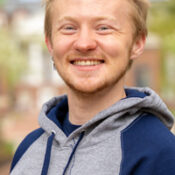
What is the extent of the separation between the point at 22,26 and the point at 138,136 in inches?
517

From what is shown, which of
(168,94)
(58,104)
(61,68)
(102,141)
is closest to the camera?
(102,141)

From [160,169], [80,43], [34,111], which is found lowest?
[34,111]

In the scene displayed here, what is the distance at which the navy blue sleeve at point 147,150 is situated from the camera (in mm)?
1436

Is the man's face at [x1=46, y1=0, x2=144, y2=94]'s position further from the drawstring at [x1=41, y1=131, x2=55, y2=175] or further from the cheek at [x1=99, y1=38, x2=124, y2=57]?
the drawstring at [x1=41, y1=131, x2=55, y2=175]

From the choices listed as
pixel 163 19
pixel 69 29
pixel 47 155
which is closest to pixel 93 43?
pixel 69 29

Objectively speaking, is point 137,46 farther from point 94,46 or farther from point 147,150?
point 147,150

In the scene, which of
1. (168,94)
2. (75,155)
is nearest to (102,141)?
(75,155)

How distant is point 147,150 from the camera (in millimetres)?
1462

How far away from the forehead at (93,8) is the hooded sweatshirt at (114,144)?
0.43 metres

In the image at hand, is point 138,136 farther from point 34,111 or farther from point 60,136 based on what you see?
point 34,111

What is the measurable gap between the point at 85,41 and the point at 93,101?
1.07 feet

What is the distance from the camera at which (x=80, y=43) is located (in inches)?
63.6

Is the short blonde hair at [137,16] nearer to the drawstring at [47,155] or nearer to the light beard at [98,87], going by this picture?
the light beard at [98,87]

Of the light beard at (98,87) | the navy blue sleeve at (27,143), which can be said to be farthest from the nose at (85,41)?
the navy blue sleeve at (27,143)
